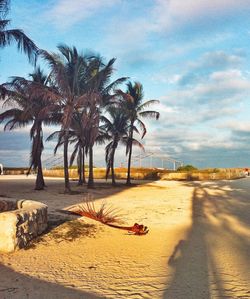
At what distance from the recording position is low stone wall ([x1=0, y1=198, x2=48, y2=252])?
605 cm

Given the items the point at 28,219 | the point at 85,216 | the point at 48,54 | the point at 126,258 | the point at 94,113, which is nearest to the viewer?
the point at 126,258

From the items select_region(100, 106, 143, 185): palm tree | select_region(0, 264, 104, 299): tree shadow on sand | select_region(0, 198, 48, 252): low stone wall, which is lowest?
select_region(0, 264, 104, 299): tree shadow on sand

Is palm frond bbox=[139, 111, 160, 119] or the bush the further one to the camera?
the bush

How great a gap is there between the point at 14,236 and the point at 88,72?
16149 mm

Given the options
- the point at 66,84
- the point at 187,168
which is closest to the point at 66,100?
the point at 66,84

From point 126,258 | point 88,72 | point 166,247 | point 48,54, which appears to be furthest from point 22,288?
point 88,72

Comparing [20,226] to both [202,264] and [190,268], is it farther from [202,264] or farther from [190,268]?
[202,264]

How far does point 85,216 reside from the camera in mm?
9594

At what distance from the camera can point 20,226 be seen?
6.32 meters

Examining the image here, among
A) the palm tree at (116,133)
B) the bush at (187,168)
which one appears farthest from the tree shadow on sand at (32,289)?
the bush at (187,168)

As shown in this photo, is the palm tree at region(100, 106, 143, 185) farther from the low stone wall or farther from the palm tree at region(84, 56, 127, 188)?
the low stone wall

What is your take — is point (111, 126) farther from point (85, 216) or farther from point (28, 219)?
point (28, 219)

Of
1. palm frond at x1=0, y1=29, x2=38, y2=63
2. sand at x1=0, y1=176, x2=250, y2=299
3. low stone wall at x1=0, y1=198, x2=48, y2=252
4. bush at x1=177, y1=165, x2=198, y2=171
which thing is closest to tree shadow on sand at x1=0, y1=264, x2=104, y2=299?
sand at x1=0, y1=176, x2=250, y2=299

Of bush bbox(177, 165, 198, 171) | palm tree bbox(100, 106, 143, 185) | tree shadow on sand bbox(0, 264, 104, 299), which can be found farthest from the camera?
bush bbox(177, 165, 198, 171)
